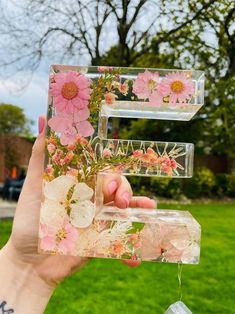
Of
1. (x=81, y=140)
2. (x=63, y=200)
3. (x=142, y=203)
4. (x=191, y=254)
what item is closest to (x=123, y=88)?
(x=81, y=140)

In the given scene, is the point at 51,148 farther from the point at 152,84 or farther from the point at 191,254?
the point at 191,254

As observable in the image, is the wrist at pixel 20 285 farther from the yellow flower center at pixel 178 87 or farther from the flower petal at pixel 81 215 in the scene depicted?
the yellow flower center at pixel 178 87

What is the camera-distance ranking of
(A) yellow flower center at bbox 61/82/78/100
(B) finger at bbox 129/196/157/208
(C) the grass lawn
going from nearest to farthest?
1. (A) yellow flower center at bbox 61/82/78/100
2. (B) finger at bbox 129/196/157/208
3. (C) the grass lawn

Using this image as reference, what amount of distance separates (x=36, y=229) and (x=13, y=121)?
14044mm

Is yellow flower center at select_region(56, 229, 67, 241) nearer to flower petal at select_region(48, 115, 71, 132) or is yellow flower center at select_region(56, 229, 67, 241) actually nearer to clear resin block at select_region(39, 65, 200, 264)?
clear resin block at select_region(39, 65, 200, 264)

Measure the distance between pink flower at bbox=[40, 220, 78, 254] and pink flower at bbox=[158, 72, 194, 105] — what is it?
1.05 ft

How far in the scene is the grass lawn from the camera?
3.23 m

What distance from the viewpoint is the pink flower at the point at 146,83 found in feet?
3.26

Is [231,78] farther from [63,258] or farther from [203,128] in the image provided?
[63,258]

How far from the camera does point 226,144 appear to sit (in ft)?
38.6

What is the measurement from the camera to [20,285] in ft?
3.93

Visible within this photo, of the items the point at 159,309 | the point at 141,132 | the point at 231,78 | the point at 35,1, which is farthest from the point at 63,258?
the point at 141,132

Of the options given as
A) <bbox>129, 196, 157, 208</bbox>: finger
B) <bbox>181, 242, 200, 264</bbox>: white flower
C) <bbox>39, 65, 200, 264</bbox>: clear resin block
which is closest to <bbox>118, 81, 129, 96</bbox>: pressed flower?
<bbox>39, 65, 200, 264</bbox>: clear resin block

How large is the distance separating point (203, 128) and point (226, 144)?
81 cm
